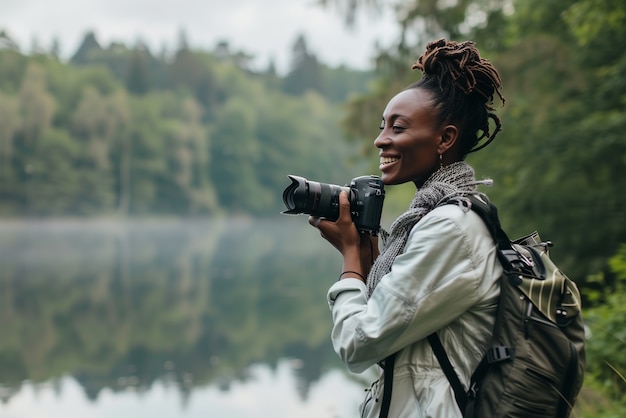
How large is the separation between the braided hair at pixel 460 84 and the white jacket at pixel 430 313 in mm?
270

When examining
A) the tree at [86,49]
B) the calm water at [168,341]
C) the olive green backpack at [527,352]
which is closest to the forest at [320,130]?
the tree at [86,49]

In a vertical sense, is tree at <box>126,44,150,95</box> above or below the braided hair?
above

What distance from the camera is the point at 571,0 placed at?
10.3 metres

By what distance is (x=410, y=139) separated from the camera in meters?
1.93

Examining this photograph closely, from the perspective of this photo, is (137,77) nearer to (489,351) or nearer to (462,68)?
(462,68)

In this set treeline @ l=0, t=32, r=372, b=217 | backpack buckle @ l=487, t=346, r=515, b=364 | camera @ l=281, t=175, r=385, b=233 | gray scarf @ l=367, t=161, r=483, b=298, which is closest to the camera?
backpack buckle @ l=487, t=346, r=515, b=364

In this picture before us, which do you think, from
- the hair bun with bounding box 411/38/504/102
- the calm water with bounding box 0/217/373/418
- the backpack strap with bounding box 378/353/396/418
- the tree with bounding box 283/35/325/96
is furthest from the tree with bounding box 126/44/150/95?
the backpack strap with bounding box 378/353/396/418

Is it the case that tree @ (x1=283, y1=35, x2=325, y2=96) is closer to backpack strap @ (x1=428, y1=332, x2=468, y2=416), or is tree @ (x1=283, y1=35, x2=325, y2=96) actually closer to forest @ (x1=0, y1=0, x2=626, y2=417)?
forest @ (x1=0, y1=0, x2=626, y2=417)

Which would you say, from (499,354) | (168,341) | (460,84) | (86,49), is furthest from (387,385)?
(86,49)

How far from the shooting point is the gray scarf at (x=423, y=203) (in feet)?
6.21

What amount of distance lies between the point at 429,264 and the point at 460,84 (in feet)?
1.48

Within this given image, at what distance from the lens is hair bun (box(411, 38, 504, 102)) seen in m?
1.93

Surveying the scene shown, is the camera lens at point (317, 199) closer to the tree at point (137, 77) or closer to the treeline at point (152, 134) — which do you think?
the treeline at point (152, 134)

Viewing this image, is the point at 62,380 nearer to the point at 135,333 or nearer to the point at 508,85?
the point at 135,333
